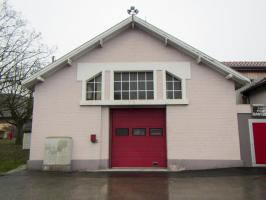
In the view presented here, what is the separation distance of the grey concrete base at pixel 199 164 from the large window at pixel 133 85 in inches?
126

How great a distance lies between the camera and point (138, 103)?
9.59 m

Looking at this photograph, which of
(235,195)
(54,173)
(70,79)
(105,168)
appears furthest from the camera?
(70,79)

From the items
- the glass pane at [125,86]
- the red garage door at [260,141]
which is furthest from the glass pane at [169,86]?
the red garage door at [260,141]

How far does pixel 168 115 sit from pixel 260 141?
431cm

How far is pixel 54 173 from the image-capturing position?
8.55m

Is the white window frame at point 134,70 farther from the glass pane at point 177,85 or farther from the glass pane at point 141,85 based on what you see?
the glass pane at point 141,85

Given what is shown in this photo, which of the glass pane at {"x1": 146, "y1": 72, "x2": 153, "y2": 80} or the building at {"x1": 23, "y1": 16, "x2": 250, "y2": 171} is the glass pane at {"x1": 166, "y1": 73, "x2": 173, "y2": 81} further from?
the glass pane at {"x1": 146, "y1": 72, "x2": 153, "y2": 80}

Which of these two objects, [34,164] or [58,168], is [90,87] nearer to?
[58,168]

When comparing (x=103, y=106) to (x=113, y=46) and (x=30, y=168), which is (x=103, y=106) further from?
(x=30, y=168)

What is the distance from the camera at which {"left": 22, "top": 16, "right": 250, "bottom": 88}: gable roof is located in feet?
31.2

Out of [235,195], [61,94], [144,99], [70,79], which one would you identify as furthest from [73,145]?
[235,195]

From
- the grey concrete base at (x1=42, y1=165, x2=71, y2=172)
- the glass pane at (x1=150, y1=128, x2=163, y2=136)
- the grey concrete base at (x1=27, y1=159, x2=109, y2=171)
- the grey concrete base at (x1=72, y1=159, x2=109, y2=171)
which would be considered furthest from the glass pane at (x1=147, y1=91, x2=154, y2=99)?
the grey concrete base at (x1=42, y1=165, x2=71, y2=172)

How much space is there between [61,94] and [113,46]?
3435 mm

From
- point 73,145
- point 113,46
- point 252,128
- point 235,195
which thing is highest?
point 113,46
